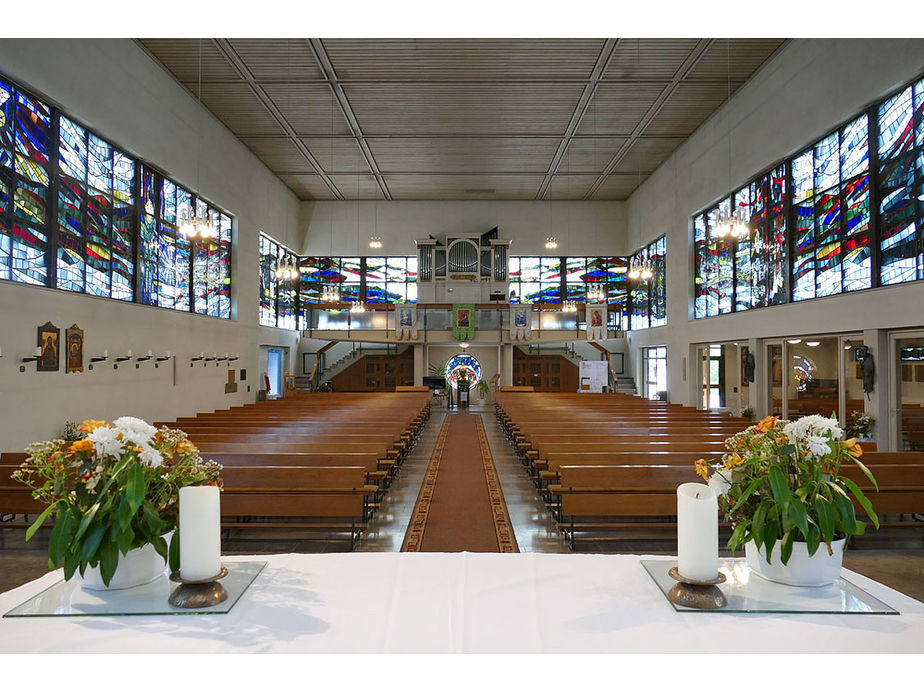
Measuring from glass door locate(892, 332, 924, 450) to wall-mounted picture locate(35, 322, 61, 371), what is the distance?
11706mm

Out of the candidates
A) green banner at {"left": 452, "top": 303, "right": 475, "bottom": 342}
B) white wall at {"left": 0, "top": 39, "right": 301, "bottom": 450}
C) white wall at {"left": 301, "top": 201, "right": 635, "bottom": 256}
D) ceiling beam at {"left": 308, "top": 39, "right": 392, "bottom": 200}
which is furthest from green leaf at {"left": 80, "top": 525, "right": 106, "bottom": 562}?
white wall at {"left": 301, "top": 201, "right": 635, "bottom": 256}

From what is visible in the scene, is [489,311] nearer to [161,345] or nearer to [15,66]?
[161,345]

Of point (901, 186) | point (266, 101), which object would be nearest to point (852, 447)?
point (901, 186)

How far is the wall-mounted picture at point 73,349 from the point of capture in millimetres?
8656

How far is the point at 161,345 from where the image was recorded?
1156 cm

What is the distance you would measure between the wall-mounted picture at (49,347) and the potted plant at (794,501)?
29.5 feet

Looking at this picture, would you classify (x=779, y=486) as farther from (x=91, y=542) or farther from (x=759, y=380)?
(x=759, y=380)

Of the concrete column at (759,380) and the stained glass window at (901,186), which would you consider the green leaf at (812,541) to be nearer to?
the stained glass window at (901,186)

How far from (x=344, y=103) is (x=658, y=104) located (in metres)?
7.20

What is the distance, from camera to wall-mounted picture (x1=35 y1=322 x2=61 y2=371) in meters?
8.08

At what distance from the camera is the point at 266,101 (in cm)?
1347

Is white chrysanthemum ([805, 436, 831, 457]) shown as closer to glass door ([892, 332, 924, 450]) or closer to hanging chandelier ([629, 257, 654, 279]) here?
glass door ([892, 332, 924, 450])

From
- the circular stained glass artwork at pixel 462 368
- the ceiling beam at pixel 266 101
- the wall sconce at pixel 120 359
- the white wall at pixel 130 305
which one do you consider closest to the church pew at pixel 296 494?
the white wall at pixel 130 305
